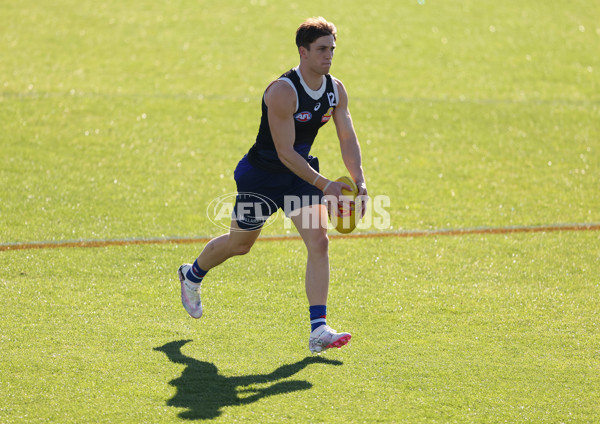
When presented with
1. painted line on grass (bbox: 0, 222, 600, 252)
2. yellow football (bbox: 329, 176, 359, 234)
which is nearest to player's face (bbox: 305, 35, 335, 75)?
yellow football (bbox: 329, 176, 359, 234)

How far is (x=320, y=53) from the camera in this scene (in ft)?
15.9

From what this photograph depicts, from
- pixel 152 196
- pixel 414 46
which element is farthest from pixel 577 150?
pixel 152 196

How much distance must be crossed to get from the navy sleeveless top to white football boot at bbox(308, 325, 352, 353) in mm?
1134

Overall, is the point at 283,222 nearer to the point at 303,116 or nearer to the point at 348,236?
the point at 348,236

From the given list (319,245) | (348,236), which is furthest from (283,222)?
(319,245)

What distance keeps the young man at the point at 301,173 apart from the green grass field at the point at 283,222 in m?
0.35

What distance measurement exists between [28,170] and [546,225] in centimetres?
572

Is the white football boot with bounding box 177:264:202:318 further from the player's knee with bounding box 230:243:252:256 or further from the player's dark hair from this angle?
the player's dark hair

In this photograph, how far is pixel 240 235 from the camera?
5.29m

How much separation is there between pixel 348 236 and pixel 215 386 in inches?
132

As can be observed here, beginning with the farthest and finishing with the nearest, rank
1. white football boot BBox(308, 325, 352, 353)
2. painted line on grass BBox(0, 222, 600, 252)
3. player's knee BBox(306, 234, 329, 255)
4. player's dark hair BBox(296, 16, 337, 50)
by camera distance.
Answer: painted line on grass BBox(0, 222, 600, 252) < player's knee BBox(306, 234, 329, 255) < player's dark hair BBox(296, 16, 337, 50) < white football boot BBox(308, 325, 352, 353)

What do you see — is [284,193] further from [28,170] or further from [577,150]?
[577,150]

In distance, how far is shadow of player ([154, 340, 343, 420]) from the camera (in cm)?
420

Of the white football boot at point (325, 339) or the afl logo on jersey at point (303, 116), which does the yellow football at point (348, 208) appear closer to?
the afl logo on jersey at point (303, 116)
